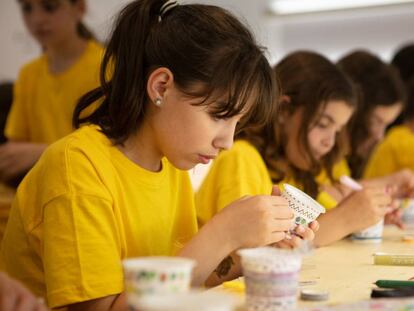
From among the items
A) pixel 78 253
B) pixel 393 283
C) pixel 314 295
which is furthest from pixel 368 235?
pixel 78 253

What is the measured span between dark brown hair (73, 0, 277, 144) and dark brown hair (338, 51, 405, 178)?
1443 millimetres

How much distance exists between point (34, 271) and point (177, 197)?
A: 1.09 feet

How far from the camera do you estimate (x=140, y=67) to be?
1.43 meters

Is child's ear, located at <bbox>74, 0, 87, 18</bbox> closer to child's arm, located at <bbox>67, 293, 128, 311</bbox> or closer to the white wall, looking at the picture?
the white wall

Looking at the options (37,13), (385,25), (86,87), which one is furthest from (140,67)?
(385,25)

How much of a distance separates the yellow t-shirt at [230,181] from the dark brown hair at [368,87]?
3.26 feet

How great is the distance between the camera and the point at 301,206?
1.38 m

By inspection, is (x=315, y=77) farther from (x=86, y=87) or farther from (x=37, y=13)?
(x=37, y=13)

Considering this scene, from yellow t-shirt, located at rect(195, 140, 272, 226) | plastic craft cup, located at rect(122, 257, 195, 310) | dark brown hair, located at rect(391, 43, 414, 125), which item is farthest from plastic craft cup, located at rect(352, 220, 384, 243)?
dark brown hair, located at rect(391, 43, 414, 125)

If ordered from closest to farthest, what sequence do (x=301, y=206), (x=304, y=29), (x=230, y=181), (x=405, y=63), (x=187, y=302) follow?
1. (x=187, y=302)
2. (x=301, y=206)
3. (x=230, y=181)
4. (x=405, y=63)
5. (x=304, y=29)

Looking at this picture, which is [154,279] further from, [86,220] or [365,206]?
[365,206]

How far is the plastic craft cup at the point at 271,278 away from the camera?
1.00m

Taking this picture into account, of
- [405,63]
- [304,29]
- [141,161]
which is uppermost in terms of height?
[304,29]

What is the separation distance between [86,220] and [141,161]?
234mm
